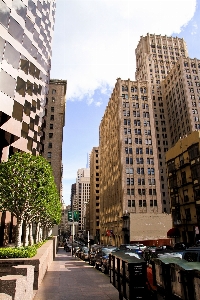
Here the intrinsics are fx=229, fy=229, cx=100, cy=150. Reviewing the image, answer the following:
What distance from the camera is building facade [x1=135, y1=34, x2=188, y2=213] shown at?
91.9 meters

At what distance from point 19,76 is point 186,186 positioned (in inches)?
1262

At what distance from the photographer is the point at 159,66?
10650cm

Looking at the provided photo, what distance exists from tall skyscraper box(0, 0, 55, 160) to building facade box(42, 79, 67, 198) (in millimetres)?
15617

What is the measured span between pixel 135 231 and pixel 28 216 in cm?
4133

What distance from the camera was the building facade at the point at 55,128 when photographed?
196 ft

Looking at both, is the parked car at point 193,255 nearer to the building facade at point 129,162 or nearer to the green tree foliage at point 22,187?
the green tree foliage at point 22,187

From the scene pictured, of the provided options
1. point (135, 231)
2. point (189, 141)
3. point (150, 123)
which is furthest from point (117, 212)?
point (189, 141)

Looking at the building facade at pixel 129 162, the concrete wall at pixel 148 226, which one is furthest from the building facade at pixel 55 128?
the concrete wall at pixel 148 226

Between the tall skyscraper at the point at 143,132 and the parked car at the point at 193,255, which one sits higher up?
the tall skyscraper at the point at 143,132

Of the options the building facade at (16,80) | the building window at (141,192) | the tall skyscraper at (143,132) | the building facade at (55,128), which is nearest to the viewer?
the building facade at (16,80)

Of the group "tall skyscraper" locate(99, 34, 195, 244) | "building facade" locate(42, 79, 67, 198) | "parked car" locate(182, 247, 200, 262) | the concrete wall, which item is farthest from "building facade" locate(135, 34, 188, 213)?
"parked car" locate(182, 247, 200, 262)

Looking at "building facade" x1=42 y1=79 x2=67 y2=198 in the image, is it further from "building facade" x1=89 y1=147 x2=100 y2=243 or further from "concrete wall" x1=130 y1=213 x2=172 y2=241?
"building facade" x1=89 y1=147 x2=100 y2=243

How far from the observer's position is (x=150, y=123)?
231 feet

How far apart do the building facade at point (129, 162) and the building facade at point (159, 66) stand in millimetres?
21510
